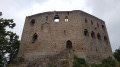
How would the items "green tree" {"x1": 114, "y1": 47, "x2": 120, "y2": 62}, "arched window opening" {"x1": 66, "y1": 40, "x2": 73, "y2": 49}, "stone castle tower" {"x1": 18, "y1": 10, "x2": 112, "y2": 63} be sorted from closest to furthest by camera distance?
"stone castle tower" {"x1": 18, "y1": 10, "x2": 112, "y2": 63}, "arched window opening" {"x1": 66, "y1": 40, "x2": 73, "y2": 49}, "green tree" {"x1": 114, "y1": 47, "x2": 120, "y2": 62}

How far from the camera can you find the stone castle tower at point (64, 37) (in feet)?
64.0

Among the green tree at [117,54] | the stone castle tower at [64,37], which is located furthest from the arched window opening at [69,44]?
the green tree at [117,54]

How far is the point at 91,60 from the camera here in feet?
61.7

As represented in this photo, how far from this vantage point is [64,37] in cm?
2017

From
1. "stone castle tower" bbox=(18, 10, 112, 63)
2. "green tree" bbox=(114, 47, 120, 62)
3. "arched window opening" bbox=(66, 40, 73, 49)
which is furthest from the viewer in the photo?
"green tree" bbox=(114, 47, 120, 62)

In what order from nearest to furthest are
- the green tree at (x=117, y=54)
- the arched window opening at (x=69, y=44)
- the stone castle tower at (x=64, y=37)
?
the stone castle tower at (x=64, y=37), the arched window opening at (x=69, y=44), the green tree at (x=117, y=54)

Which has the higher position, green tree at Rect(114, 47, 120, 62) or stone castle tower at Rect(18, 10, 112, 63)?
stone castle tower at Rect(18, 10, 112, 63)

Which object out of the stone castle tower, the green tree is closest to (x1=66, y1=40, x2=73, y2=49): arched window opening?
the stone castle tower

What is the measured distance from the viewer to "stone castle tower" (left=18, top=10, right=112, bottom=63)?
19.5 metres

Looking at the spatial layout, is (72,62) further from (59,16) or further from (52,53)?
(59,16)

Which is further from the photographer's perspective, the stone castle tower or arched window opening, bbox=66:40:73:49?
arched window opening, bbox=66:40:73:49

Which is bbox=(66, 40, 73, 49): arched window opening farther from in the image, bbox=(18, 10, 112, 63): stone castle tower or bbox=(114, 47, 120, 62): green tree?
bbox=(114, 47, 120, 62): green tree

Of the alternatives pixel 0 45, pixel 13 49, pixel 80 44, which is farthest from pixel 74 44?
pixel 13 49

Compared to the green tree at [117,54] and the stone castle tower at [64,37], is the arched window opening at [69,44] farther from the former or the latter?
the green tree at [117,54]
